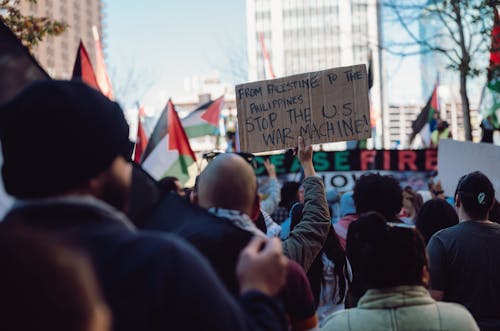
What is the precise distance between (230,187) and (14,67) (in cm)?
83

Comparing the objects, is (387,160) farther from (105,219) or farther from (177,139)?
(105,219)

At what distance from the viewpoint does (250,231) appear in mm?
2357

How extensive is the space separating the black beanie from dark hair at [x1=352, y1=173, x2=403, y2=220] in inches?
123

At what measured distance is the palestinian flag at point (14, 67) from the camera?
89.6 inches

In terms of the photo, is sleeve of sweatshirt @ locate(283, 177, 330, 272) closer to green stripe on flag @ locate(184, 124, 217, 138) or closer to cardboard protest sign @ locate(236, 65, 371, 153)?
cardboard protest sign @ locate(236, 65, 371, 153)

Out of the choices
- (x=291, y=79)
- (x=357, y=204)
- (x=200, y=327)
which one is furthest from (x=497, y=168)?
(x=200, y=327)

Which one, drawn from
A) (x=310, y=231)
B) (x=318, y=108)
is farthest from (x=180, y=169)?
(x=310, y=231)

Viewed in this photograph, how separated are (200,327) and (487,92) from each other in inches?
364

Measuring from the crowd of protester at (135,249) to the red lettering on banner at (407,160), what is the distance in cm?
1064

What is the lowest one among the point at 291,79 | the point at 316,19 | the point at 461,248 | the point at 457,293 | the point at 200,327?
the point at 457,293

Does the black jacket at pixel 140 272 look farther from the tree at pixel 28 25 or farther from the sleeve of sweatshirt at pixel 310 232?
the tree at pixel 28 25

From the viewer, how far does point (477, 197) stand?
445 cm

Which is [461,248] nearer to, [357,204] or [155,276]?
[357,204]

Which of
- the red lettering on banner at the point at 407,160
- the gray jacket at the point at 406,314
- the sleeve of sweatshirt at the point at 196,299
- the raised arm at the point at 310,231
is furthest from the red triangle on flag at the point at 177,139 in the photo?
the sleeve of sweatshirt at the point at 196,299
